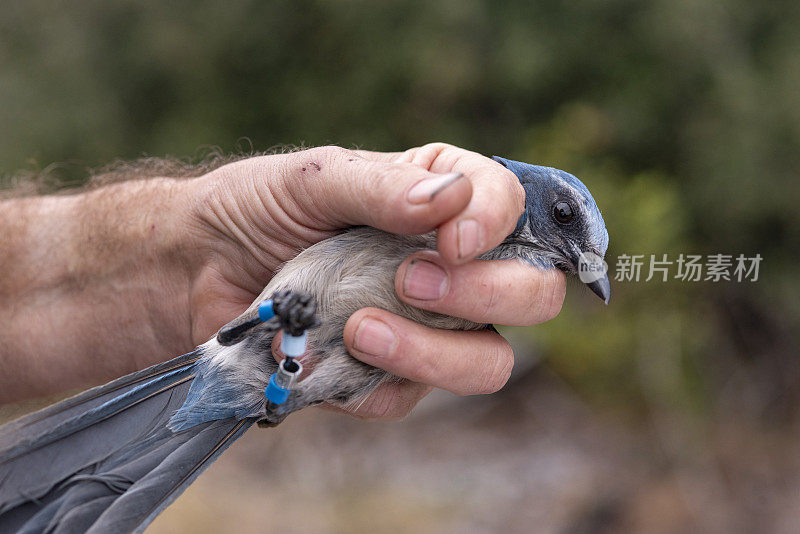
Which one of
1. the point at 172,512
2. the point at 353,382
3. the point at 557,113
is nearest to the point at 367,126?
the point at 557,113

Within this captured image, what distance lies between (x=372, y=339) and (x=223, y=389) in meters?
0.55

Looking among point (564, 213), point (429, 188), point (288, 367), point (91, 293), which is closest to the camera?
point (429, 188)

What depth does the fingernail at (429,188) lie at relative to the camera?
196 cm

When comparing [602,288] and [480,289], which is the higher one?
[480,289]

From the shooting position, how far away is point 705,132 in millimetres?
5215

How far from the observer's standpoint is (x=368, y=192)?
2.14 metres

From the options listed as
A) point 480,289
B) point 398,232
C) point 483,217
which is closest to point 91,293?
point 398,232

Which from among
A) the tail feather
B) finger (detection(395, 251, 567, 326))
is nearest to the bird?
the tail feather

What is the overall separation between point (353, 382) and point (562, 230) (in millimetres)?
971

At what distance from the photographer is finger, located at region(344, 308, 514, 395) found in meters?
2.23

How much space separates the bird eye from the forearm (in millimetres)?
1585

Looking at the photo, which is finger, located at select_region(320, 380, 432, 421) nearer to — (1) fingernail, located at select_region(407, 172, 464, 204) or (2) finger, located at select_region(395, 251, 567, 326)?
(2) finger, located at select_region(395, 251, 567, 326)

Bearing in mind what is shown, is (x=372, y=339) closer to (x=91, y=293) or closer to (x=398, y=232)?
(x=398, y=232)

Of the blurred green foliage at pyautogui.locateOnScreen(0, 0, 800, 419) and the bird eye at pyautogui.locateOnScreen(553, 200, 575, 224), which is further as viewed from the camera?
the blurred green foliage at pyautogui.locateOnScreen(0, 0, 800, 419)
